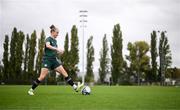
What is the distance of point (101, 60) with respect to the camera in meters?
67.0

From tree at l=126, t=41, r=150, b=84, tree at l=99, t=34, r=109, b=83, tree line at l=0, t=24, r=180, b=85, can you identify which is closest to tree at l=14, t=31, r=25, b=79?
tree line at l=0, t=24, r=180, b=85

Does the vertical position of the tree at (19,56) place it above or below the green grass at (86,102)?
above

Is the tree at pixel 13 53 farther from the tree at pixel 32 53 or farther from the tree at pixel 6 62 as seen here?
the tree at pixel 32 53

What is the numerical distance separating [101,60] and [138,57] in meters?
6.78

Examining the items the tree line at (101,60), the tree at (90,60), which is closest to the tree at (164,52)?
the tree line at (101,60)

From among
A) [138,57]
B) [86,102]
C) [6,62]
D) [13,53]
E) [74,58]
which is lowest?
[86,102]

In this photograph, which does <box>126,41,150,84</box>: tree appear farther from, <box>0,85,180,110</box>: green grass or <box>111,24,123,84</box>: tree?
<box>0,85,180,110</box>: green grass

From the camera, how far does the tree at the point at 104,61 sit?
65.4 m

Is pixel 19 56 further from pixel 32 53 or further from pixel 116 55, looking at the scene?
pixel 116 55

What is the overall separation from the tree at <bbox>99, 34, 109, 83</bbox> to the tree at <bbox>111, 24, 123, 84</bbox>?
15.9ft

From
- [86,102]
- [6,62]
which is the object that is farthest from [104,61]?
[86,102]

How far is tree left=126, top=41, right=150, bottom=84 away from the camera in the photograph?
6419 centimetres

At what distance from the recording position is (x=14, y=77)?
5744 cm

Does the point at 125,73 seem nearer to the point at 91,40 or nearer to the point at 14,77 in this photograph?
the point at 91,40
